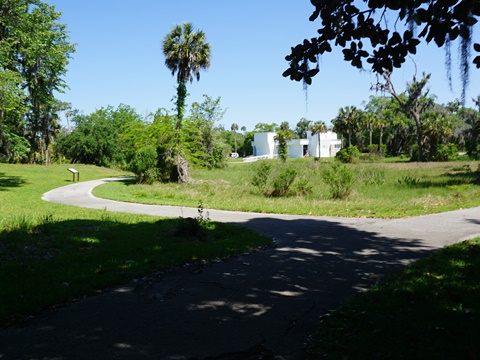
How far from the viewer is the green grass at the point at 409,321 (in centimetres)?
340

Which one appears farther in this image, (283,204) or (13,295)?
(283,204)

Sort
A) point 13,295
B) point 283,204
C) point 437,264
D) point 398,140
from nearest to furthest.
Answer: point 13,295 < point 437,264 < point 283,204 < point 398,140

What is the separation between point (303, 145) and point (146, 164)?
73.8m

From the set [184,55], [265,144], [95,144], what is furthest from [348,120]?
[184,55]

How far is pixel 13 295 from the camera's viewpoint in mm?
5051

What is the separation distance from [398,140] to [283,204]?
73.9 m

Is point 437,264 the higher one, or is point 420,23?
point 420,23

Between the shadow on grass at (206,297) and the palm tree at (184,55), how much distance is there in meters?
19.7

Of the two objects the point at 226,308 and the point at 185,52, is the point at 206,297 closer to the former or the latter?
the point at 226,308

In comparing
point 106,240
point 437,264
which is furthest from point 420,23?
point 106,240

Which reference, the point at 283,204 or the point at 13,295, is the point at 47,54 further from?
the point at 13,295

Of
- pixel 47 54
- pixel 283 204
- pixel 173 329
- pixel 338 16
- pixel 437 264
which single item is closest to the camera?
pixel 173 329

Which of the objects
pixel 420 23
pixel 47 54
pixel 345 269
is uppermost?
pixel 47 54

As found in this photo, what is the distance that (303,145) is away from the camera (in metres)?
96.2
